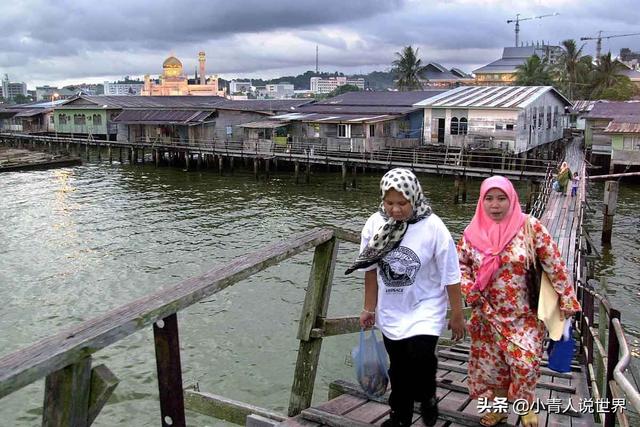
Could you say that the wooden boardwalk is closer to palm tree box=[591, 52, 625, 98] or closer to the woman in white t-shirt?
the woman in white t-shirt

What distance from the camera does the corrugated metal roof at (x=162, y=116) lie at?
41781 millimetres

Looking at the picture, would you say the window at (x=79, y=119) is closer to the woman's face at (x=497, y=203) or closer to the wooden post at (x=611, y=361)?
the woman's face at (x=497, y=203)

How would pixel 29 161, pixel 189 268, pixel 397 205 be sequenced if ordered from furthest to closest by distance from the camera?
pixel 29 161, pixel 189 268, pixel 397 205

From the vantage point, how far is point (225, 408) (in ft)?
12.4

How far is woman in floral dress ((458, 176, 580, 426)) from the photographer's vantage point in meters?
3.54

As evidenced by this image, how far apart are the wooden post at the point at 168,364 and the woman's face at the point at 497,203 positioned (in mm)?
2218

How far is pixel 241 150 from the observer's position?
36.6 meters

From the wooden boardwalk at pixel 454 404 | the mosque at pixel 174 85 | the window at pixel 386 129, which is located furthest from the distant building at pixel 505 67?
the wooden boardwalk at pixel 454 404

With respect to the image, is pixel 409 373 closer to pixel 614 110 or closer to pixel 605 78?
pixel 614 110

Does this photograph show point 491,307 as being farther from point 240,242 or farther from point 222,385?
point 240,242

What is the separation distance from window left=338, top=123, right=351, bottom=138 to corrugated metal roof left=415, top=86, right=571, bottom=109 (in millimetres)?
4510

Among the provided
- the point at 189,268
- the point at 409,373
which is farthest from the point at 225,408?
the point at 189,268

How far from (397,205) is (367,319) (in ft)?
2.61

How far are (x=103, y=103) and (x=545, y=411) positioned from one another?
52.6 m
